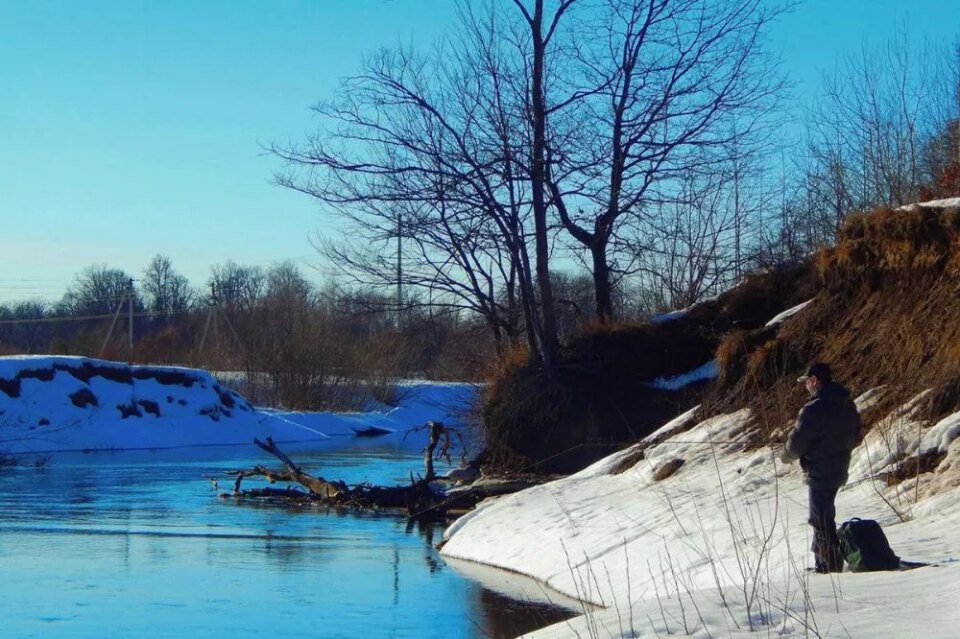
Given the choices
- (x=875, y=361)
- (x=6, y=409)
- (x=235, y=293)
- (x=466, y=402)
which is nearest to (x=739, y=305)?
(x=875, y=361)

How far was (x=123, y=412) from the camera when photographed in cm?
4247

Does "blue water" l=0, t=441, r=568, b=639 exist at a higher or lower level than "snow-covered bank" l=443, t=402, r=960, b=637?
lower

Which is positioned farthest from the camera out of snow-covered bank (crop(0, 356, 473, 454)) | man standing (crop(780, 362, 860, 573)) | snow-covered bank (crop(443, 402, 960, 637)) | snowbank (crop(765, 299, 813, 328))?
snow-covered bank (crop(0, 356, 473, 454))

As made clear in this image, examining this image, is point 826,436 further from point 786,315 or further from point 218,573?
point 786,315

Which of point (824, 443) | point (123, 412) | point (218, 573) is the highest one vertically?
point (123, 412)

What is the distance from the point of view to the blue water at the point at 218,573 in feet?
37.9

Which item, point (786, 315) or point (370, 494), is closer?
point (786, 315)

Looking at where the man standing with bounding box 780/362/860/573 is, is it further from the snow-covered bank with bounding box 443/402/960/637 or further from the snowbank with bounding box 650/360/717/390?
the snowbank with bounding box 650/360/717/390

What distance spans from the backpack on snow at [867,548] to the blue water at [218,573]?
306 cm

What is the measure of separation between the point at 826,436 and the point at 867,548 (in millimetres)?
1084

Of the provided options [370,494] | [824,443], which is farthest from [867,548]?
[370,494]

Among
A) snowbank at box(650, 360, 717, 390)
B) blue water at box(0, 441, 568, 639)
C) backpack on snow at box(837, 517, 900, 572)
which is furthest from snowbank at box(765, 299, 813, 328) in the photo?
backpack on snow at box(837, 517, 900, 572)

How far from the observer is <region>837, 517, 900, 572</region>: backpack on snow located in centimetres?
922

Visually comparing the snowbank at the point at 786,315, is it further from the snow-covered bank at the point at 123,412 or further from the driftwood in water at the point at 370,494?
the snow-covered bank at the point at 123,412
